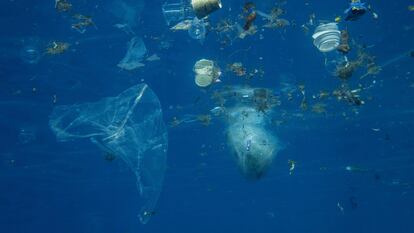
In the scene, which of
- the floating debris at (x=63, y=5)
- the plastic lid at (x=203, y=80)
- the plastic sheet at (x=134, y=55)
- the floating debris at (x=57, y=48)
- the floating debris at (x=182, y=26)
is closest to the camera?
the floating debris at (x=63, y=5)

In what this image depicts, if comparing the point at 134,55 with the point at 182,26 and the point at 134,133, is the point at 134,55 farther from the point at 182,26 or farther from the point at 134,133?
the point at 134,133

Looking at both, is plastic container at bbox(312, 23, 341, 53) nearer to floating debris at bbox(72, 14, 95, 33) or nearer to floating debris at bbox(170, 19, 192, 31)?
floating debris at bbox(170, 19, 192, 31)

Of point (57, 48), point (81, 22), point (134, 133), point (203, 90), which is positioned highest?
point (81, 22)

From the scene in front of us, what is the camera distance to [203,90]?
65.6 feet

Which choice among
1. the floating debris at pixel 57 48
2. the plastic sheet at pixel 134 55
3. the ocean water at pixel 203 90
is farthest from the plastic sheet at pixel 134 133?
the floating debris at pixel 57 48

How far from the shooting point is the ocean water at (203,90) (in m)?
13.6

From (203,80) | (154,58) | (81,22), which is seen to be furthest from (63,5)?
(203,80)

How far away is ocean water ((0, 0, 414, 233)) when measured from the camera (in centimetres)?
1359

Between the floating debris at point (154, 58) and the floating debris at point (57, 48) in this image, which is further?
the floating debris at point (154, 58)

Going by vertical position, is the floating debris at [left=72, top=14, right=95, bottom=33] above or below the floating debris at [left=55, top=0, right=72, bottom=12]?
below

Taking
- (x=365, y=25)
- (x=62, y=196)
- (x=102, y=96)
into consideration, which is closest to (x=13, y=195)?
(x=62, y=196)

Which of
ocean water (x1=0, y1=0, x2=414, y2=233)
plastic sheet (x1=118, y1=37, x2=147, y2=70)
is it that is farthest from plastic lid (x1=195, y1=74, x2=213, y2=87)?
plastic sheet (x1=118, y1=37, x2=147, y2=70)

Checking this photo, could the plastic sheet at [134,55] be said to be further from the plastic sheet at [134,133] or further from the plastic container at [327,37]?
the plastic container at [327,37]

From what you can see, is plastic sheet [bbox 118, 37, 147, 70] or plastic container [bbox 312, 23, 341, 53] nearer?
plastic container [bbox 312, 23, 341, 53]
